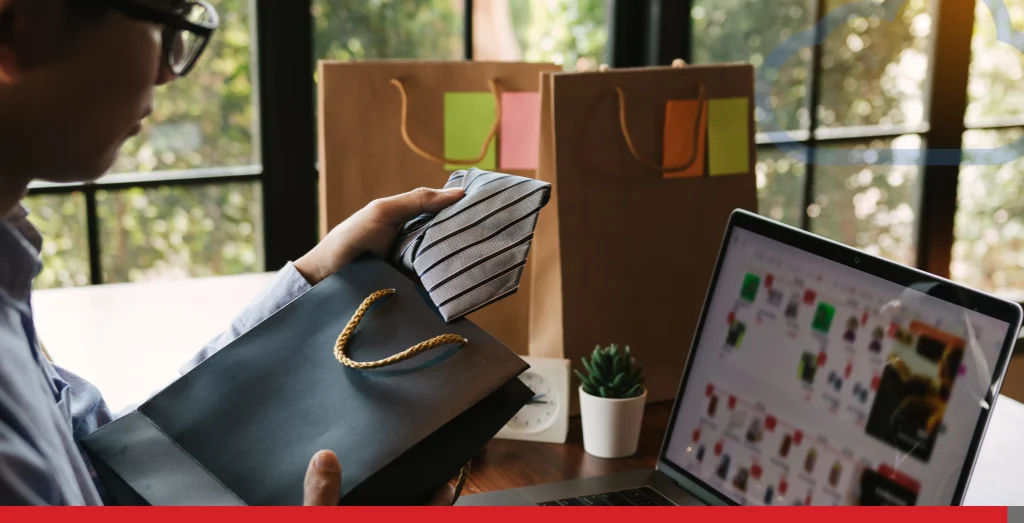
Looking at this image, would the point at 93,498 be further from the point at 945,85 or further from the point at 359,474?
the point at 945,85

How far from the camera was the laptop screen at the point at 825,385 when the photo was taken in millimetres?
791

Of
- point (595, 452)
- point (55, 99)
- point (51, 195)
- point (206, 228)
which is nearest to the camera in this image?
point (55, 99)

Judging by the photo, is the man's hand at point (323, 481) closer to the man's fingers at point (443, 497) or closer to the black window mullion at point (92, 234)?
the man's fingers at point (443, 497)

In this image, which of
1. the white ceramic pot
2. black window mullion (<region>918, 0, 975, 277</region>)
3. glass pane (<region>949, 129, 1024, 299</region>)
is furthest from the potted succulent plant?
glass pane (<region>949, 129, 1024, 299</region>)

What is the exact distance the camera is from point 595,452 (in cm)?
112

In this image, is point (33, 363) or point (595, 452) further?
point (595, 452)

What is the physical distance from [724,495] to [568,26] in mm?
1878

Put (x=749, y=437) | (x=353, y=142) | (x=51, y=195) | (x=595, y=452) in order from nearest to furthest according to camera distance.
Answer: (x=749, y=437) → (x=595, y=452) → (x=353, y=142) → (x=51, y=195)

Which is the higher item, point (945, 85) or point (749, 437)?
point (945, 85)

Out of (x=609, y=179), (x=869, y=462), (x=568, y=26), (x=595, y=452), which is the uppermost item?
(x=568, y=26)

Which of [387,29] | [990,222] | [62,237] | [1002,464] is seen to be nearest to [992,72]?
[990,222]

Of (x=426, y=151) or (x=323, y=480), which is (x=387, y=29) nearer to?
(x=426, y=151)

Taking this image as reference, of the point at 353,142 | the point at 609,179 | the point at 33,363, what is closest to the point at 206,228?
the point at 353,142

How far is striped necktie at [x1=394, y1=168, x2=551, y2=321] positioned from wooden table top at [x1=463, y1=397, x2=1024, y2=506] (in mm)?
275
